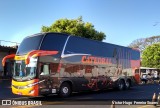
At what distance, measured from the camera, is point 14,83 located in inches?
704

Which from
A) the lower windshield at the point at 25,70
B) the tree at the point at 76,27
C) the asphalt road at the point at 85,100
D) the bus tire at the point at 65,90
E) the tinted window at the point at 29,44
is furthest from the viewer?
the tree at the point at 76,27

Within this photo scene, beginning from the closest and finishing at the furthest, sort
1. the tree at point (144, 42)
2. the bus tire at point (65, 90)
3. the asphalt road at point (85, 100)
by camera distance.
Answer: the asphalt road at point (85, 100)
the bus tire at point (65, 90)
the tree at point (144, 42)

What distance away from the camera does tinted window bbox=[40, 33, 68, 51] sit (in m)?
17.8

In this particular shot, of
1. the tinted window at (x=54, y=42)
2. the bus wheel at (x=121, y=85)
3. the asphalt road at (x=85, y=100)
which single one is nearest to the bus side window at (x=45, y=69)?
the tinted window at (x=54, y=42)

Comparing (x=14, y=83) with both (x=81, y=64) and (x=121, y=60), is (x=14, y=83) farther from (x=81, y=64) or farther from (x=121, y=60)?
(x=121, y=60)

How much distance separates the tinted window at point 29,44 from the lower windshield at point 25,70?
0.69 meters

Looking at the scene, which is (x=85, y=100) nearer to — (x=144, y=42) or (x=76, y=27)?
(x=76, y=27)

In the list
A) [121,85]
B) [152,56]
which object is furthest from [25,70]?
[152,56]

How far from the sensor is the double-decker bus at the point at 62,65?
1727 centimetres

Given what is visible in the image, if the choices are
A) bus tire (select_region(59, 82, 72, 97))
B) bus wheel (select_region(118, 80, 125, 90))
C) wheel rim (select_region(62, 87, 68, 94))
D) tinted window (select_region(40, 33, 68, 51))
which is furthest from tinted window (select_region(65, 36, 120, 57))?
bus wheel (select_region(118, 80, 125, 90))

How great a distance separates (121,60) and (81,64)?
19.8ft

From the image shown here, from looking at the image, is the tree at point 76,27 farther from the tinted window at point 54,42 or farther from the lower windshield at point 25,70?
the lower windshield at point 25,70

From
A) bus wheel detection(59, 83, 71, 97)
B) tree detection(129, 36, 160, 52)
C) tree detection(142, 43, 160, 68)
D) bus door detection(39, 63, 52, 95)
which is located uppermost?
tree detection(129, 36, 160, 52)

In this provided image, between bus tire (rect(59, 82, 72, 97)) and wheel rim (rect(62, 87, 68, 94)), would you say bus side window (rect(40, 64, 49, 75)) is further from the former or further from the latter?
wheel rim (rect(62, 87, 68, 94))
